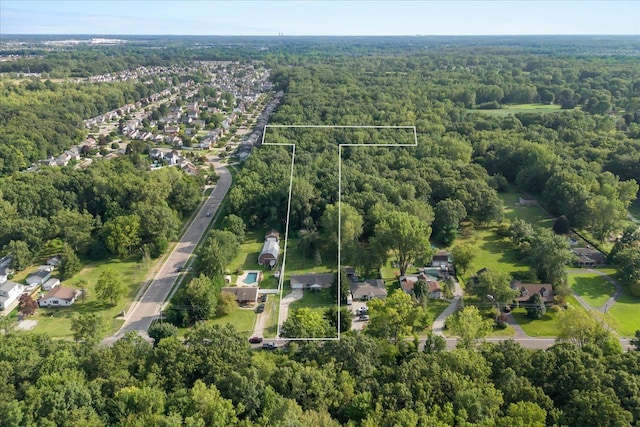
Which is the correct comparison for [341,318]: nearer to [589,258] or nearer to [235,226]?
[235,226]

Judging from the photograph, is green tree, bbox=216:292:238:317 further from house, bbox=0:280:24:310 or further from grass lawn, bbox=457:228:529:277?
grass lawn, bbox=457:228:529:277

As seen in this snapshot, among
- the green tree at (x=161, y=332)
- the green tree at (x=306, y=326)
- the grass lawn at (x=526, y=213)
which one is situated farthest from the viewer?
the grass lawn at (x=526, y=213)

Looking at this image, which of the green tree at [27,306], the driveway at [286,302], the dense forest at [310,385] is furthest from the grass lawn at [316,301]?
the green tree at [27,306]

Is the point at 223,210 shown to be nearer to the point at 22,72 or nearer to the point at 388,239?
the point at 388,239

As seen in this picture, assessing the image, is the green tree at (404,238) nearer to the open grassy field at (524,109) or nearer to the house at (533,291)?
the house at (533,291)

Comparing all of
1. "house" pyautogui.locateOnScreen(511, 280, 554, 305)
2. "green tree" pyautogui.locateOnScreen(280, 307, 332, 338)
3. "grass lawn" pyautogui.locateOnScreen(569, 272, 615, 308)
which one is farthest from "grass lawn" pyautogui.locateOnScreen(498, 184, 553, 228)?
"green tree" pyautogui.locateOnScreen(280, 307, 332, 338)

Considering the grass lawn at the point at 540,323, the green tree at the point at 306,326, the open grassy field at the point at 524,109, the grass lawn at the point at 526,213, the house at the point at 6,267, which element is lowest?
the grass lawn at the point at 540,323
